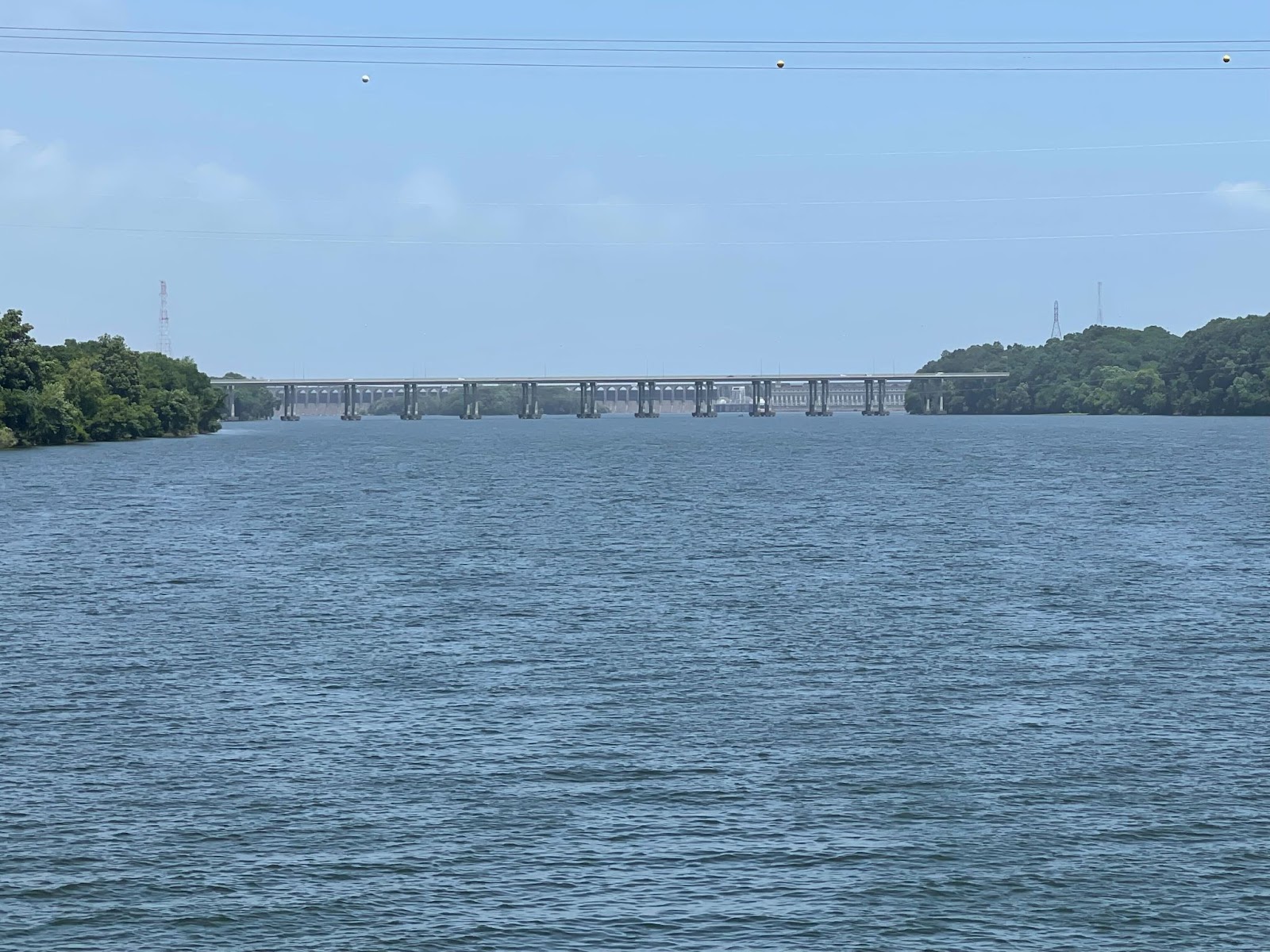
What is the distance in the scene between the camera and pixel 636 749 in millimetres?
36000

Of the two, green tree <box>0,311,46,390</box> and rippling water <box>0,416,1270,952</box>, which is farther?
green tree <box>0,311,46,390</box>

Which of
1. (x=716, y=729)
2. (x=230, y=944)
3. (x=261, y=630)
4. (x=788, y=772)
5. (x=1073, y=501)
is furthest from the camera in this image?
(x=1073, y=501)

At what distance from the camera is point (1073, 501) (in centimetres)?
11194

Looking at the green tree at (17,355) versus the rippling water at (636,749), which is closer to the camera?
the rippling water at (636,749)

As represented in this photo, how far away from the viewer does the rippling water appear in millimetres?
25891

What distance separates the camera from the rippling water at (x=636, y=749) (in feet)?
84.9

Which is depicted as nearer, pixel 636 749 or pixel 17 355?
pixel 636 749

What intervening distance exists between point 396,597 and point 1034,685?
86.9ft

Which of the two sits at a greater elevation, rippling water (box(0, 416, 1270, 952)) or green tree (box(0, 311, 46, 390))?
green tree (box(0, 311, 46, 390))

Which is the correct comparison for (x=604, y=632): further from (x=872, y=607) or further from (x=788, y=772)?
(x=788, y=772)

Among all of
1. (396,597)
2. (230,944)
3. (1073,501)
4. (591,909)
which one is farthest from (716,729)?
(1073,501)

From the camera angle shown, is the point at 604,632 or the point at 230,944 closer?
the point at 230,944

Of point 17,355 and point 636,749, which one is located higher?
point 17,355

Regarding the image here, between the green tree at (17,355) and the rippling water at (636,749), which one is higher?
the green tree at (17,355)
